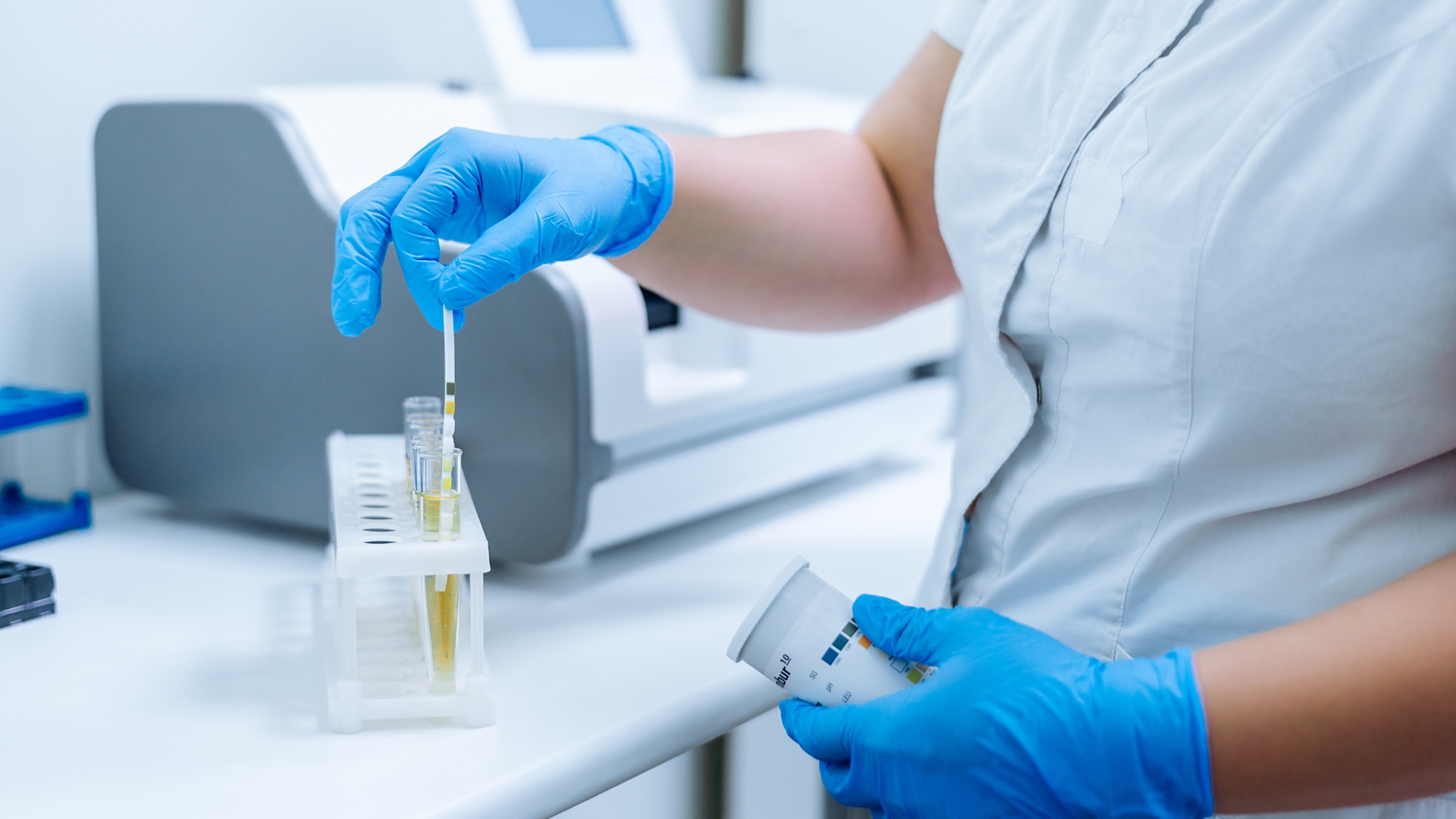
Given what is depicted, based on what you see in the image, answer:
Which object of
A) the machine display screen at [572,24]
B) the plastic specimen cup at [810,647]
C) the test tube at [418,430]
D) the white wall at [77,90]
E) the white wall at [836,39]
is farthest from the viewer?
the white wall at [836,39]

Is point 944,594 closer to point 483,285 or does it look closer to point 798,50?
point 483,285

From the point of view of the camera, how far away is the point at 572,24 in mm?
1262

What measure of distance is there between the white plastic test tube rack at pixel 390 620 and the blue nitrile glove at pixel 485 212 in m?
0.11

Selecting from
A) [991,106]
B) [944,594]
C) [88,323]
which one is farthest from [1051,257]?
[88,323]

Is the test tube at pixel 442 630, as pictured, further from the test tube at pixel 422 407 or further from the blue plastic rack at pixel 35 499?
the blue plastic rack at pixel 35 499

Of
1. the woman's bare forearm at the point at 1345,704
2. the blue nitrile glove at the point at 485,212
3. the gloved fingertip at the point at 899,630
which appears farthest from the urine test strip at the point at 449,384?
the woman's bare forearm at the point at 1345,704

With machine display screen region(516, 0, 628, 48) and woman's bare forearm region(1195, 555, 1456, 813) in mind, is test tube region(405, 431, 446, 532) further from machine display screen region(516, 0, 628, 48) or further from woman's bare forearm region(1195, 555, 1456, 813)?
machine display screen region(516, 0, 628, 48)

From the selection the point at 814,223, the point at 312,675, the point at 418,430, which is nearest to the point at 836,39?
the point at 814,223

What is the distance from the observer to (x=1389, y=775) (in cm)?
53

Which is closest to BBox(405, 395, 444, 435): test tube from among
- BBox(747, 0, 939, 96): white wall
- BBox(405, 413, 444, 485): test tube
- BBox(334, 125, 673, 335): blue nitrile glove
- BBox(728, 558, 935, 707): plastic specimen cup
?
BBox(405, 413, 444, 485): test tube

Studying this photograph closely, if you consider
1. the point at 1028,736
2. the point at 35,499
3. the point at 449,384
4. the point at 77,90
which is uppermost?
the point at 77,90

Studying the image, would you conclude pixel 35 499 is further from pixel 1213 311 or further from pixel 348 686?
pixel 1213 311

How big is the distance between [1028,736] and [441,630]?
0.32m

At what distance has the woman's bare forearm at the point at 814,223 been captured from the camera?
82cm
